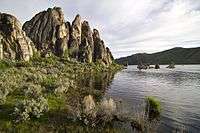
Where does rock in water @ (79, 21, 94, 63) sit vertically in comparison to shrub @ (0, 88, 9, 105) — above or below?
above

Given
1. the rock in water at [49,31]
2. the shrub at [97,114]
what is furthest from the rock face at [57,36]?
the shrub at [97,114]

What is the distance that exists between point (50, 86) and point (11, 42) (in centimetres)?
8265

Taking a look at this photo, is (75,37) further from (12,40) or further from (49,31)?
(12,40)

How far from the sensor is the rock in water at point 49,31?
549 ft

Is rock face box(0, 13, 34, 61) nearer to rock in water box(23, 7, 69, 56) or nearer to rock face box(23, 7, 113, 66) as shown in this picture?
rock face box(23, 7, 113, 66)

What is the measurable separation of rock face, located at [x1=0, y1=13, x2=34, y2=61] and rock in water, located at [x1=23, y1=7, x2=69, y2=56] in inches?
1436

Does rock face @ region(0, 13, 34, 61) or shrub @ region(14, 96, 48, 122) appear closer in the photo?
shrub @ region(14, 96, 48, 122)

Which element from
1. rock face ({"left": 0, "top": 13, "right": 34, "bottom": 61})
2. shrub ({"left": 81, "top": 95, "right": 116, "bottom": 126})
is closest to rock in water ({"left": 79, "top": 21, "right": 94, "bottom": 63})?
rock face ({"left": 0, "top": 13, "right": 34, "bottom": 61})

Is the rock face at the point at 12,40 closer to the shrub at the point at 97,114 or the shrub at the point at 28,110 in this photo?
the shrub at the point at 28,110

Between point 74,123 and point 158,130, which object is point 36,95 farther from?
point 158,130

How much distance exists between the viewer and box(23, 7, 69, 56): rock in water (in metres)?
167

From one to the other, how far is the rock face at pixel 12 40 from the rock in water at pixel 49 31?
120 ft

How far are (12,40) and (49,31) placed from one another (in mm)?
52085

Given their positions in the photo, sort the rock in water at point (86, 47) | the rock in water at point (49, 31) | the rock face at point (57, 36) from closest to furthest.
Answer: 1. the rock in water at point (49, 31)
2. the rock face at point (57, 36)
3. the rock in water at point (86, 47)
